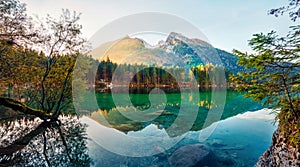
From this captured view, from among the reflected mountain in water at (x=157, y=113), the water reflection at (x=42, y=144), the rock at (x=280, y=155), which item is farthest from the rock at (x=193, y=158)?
the reflected mountain in water at (x=157, y=113)

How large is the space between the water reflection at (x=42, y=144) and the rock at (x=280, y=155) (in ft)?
23.7

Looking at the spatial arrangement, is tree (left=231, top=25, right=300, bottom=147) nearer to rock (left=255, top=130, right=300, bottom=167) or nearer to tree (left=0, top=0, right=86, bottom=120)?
rock (left=255, top=130, right=300, bottom=167)

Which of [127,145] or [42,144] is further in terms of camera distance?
[127,145]

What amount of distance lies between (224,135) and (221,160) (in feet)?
16.8

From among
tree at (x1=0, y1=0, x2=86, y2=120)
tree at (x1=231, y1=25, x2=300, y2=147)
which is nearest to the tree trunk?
tree at (x1=0, y1=0, x2=86, y2=120)

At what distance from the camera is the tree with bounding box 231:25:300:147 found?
3.67 metres

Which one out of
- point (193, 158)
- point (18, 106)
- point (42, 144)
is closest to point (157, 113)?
point (193, 158)

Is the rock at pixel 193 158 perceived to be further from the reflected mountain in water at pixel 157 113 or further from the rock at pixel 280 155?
the reflected mountain in water at pixel 157 113

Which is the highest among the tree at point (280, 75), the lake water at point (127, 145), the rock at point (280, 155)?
the tree at point (280, 75)

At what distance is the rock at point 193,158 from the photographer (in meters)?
7.77

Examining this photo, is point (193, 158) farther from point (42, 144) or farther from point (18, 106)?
point (18, 106)

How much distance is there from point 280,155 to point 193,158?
14.1 feet

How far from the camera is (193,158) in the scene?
7.97 meters

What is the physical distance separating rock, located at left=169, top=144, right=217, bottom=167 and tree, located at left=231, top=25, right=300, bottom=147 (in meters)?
4.42
